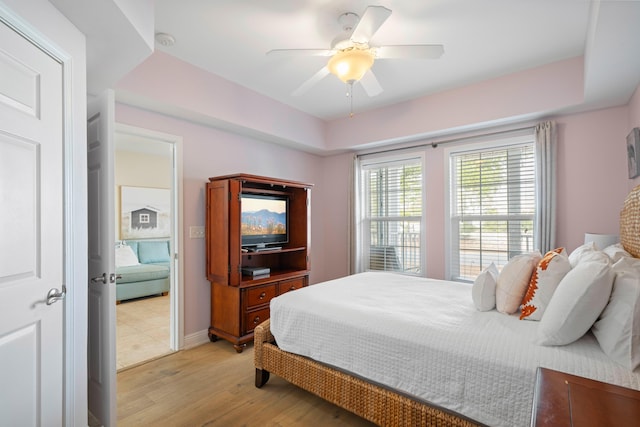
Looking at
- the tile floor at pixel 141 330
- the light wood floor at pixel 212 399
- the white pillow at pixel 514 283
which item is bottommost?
the tile floor at pixel 141 330

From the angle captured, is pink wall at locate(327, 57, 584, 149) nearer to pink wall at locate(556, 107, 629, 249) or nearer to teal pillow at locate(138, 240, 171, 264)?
pink wall at locate(556, 107, 629, 249)

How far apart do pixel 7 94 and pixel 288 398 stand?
2292 millimetres

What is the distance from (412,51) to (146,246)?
223 inches

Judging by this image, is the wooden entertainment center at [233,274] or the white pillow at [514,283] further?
the wooden entertainment center at [233,274]

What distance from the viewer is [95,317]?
76.2 inches

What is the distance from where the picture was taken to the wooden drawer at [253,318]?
121 inches

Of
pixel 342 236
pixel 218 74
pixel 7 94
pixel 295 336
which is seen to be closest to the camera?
pixel 7 94

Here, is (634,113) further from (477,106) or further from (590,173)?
(477,106)

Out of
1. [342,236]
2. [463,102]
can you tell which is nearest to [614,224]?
[463,102]

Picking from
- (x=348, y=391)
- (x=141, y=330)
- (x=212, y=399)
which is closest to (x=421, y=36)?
(x=348, y=391)

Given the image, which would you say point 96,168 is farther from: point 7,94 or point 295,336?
point 295,336

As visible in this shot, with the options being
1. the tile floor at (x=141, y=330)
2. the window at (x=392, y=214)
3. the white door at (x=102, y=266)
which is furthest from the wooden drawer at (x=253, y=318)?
the window at (x=392, y=214)

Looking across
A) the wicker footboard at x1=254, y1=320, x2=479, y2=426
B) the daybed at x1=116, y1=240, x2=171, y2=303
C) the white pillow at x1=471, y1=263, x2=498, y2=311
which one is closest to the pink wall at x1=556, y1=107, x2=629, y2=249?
the white pillow at x1=471, y1=263, x2=498, y2=311

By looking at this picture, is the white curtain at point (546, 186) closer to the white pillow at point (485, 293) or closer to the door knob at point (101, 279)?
the white pillow at point (485, 293)
